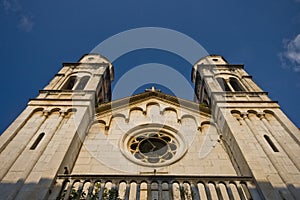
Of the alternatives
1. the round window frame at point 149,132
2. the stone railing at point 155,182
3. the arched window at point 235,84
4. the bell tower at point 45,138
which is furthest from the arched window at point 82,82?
the arched window at point 235,84

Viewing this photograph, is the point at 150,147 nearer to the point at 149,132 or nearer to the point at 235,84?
the point at 149,132

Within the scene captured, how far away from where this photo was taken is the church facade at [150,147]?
809 cm

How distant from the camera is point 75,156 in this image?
34.6 ft

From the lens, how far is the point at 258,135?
10703mm

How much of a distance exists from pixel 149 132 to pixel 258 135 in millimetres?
4555

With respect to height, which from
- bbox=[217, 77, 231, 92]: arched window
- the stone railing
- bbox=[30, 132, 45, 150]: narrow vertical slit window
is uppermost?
bbox=[217, 77, 231, 92]: arched window

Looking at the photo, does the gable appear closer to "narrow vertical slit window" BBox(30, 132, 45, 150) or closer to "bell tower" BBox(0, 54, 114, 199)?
"bell tower" BBox(0, 54, 114, 199)

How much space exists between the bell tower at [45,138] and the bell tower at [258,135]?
19.6 ft

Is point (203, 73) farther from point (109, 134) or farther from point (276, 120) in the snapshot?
point (109, 134)

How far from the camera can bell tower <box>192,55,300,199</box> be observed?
834 centimetres

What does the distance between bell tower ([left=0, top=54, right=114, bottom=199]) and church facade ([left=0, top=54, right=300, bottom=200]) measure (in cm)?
3

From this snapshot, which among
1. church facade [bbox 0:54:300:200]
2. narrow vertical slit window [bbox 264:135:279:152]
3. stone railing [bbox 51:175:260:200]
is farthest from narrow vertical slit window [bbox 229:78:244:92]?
stone railing [bbox 51:175:260:200]

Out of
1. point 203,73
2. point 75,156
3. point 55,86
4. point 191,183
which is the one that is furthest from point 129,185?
point 203,73

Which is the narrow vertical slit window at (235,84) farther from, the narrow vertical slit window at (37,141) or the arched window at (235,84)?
the narrow vertical slit window at (37,141)
